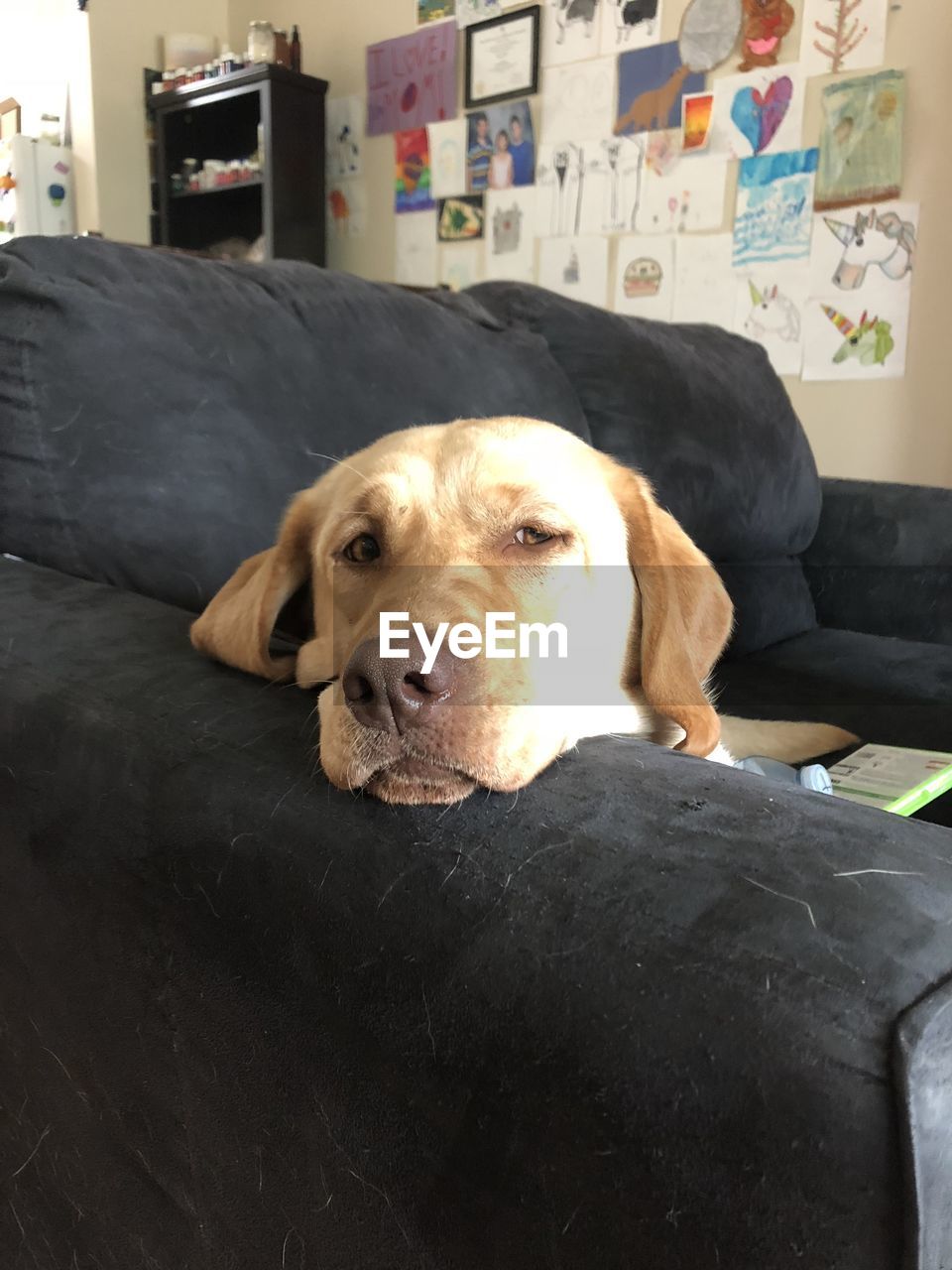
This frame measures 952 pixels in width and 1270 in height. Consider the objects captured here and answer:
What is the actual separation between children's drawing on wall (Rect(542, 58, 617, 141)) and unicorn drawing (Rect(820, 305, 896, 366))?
1.11 metres

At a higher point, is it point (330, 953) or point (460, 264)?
point (460, 264)

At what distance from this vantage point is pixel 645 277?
Answer: 3.44 m

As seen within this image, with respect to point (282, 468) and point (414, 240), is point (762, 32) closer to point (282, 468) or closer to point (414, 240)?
point (414, 240)

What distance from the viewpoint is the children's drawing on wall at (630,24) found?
3.25 m

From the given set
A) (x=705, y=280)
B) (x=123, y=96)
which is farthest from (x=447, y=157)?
(x=123, y=96)

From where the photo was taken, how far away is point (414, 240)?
13.4ft

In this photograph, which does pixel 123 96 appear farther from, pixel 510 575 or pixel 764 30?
pixel 510 575

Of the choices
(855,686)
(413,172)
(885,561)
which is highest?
(413,172)

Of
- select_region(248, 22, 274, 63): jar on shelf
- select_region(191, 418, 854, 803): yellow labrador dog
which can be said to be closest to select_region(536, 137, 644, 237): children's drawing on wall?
select_region(248, 22, 274, 63): jar on shelf

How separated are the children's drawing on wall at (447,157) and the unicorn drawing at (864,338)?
164 centimetres

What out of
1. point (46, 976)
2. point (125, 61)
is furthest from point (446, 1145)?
point (125, 61)

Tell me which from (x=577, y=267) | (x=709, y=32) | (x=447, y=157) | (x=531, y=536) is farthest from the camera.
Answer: (x=447, y=157)

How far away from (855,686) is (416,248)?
297 centimetres

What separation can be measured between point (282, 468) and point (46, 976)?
30.7 inches
